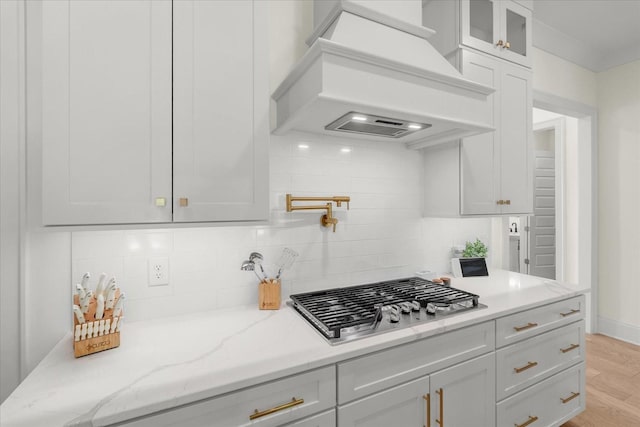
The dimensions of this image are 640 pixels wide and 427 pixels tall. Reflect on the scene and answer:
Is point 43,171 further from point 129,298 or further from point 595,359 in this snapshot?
point 595,359

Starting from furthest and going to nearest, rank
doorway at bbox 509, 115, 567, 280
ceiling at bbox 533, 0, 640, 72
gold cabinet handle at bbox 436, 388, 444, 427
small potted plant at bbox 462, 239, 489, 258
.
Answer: doorway at bbox 509, 115, 567, 280
ceiling at bbox 533, 0, 640, 72
small potted plant at bbox 462, 239, 489, 258
gold cabinet handle at bbox 436, 388, 444, 427

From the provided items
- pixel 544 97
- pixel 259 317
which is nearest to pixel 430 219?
pixel 259 317

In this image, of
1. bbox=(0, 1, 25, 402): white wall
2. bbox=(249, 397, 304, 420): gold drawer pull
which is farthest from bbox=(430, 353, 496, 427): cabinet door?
bbox=(0, 1, 25, 402): white wall

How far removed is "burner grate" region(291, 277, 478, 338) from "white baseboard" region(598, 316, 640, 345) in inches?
113

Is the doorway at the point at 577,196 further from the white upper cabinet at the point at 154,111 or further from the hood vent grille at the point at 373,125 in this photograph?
the white upper cabinet at the point at 154,111

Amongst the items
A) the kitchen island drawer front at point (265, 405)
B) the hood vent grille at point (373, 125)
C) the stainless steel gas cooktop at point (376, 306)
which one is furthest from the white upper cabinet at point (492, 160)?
the kitchen island drawer front at point (265, 405)

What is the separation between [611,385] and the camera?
2512mm

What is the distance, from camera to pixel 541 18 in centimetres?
269

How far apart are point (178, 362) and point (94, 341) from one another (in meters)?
0.35

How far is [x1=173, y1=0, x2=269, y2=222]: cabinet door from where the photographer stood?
1208 millimetres

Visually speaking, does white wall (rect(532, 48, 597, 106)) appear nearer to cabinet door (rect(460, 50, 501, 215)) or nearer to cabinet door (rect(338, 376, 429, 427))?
cabinet door (rect(460, 50, 501, 215))

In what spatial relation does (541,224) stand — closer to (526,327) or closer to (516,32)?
(516,32)

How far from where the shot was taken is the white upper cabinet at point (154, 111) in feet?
3.44

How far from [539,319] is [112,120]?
236cm
